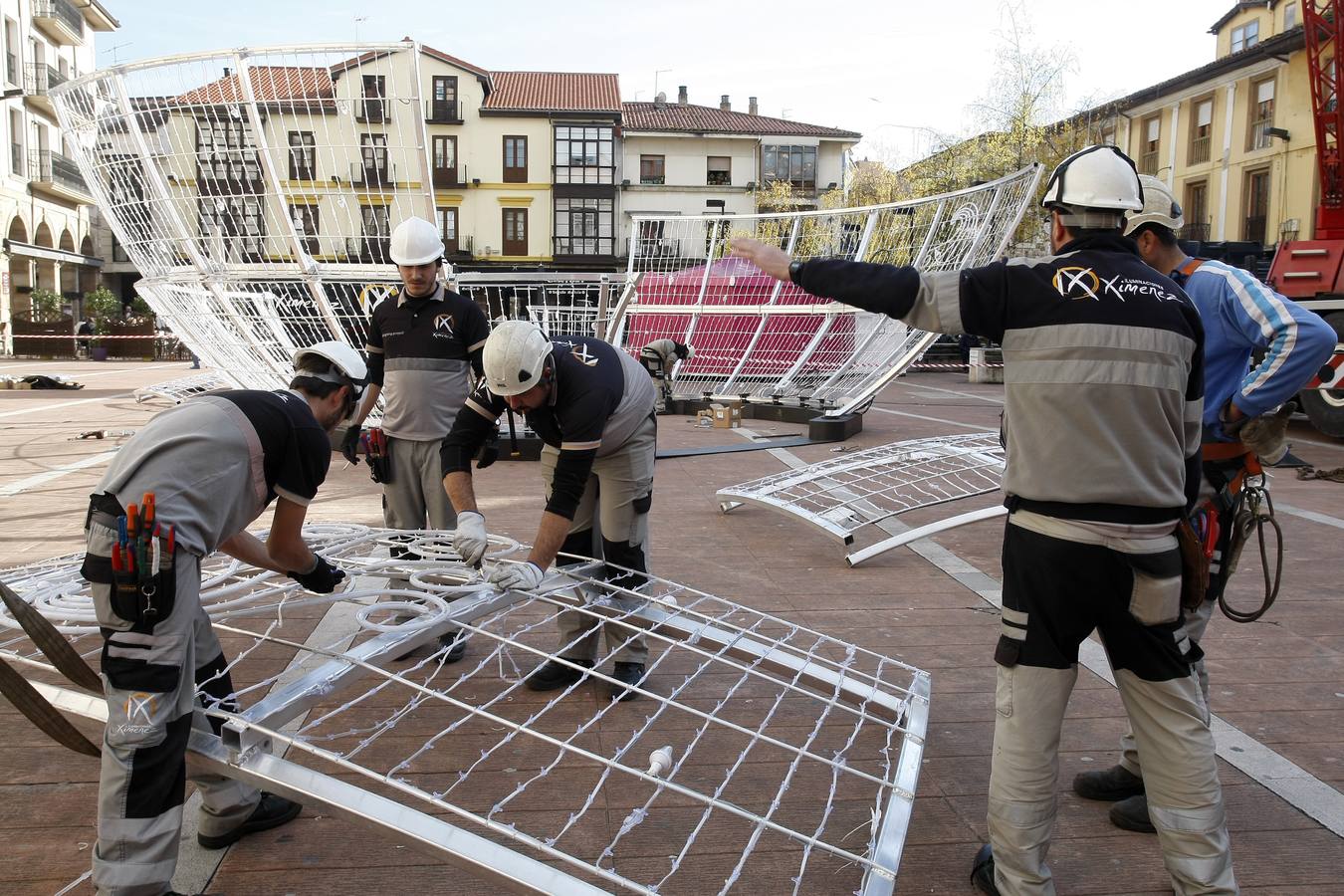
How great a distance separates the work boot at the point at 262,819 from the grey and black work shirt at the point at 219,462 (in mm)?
967

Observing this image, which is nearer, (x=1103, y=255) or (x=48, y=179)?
(x=1103, y=255)

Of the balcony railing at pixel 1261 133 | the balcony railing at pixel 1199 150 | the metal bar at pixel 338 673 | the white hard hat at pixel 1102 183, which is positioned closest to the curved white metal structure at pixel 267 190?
the metal bar at pixel 338 673

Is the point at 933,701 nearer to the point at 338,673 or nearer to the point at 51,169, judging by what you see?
the point at 338,673

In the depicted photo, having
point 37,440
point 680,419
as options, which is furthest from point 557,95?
point 37,440

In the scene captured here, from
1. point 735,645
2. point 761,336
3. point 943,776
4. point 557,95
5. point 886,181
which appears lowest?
point 943,776

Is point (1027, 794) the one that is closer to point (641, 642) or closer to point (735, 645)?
point (735, 645)

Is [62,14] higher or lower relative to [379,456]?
higher

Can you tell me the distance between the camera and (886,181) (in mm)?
35312

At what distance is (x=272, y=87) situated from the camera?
350 inches

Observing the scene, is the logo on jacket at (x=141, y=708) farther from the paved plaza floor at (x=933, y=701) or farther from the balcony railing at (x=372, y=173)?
the balcony railing at (x=372, y=173)

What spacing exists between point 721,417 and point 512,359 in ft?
37.6

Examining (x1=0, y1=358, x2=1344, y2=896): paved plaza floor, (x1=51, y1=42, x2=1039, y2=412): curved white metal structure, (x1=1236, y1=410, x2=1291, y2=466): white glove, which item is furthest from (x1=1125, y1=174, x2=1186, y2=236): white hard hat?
(x1=51, y1=42, x2=1039, y2=412): curved white metal structure

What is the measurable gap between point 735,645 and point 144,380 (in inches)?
890

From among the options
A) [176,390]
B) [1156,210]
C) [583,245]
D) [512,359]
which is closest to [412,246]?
[512,359]
